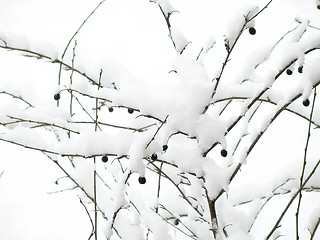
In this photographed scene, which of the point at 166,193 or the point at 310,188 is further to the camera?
the point at 166,193

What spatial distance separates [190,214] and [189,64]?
27.6 inches

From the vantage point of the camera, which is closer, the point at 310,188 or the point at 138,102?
the point at 138,102

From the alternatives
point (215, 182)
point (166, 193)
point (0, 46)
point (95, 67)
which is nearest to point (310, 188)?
point (215, 182)

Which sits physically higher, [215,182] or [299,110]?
[299,110]

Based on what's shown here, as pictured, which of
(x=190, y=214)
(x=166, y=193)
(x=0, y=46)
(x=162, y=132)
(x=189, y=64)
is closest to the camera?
(x=162, y=132)

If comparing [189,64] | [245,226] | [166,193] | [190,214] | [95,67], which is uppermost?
[95,67]

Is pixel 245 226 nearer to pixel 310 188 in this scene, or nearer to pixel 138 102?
pixel 310 188

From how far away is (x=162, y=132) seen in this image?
1117 millimetres

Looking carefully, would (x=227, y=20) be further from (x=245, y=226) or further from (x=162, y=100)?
(x=245, y=226)

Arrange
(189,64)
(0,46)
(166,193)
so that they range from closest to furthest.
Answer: (189,64) → (0,46) → (166,193)

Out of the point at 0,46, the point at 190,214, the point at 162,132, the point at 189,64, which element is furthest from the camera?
the point at 190,214

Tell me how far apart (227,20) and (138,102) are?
39cm

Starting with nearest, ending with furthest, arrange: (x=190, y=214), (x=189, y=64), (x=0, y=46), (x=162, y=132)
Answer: (x=162, y=132) < (x=189, y=64) < (x=0, y=46) < (x=190, y=214)

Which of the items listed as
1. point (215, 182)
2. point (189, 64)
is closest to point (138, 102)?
point (189, 64)
